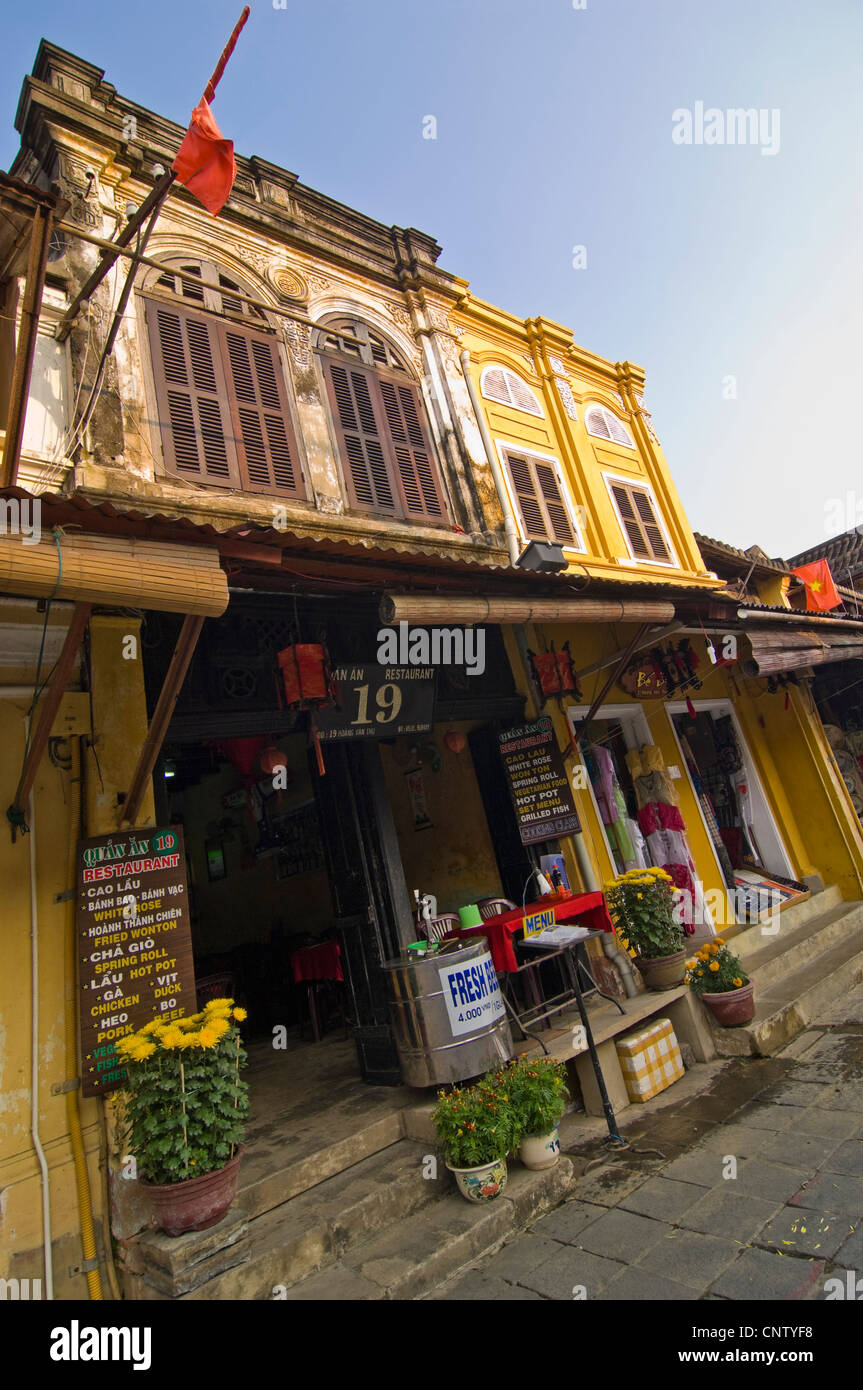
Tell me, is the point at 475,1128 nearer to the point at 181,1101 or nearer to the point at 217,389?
the point at 181,1101

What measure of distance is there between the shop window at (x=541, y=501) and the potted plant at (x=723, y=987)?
6.02 metres

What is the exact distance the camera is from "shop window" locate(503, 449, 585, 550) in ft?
32.8

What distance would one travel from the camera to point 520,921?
232 inches

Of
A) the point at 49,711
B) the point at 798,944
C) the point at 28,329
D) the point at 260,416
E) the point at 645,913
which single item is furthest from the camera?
the point at 798,944

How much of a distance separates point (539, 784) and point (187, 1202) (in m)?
5.16

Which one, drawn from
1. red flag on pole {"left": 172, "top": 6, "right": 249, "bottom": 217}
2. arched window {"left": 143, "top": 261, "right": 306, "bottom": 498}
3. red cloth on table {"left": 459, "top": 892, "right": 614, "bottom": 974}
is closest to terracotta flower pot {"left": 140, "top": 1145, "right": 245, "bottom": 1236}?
red cloth on table {"left": 459, "top": 892, "right": 614, "bottom": 974}

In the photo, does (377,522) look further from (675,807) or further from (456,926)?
(675,807)

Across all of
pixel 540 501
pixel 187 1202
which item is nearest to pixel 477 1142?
pixel 187 1202

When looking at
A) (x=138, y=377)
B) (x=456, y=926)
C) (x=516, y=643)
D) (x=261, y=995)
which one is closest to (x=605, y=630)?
(x=516, y=643)

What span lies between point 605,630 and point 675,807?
271 cm

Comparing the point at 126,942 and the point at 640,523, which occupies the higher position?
the point at 640,523

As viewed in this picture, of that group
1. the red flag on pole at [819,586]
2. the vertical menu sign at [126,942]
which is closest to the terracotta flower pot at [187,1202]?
the vertical menu sign at [126,942]

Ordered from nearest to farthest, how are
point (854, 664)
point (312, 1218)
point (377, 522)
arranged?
point (312, 1218) < point (377, 522) < point (854, 664)

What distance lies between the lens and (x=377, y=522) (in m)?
8.08
